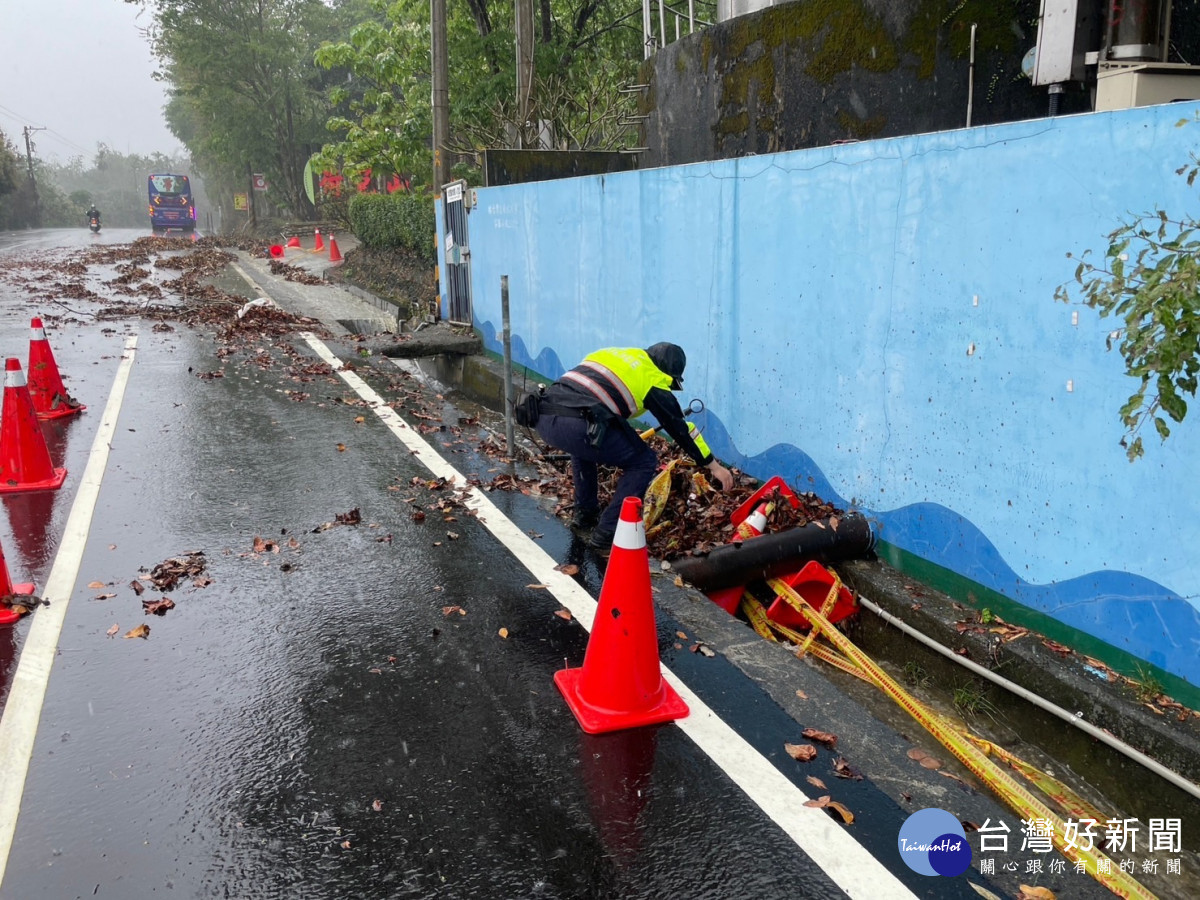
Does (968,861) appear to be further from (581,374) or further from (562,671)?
(581,374)

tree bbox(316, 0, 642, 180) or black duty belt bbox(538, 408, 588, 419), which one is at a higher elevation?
tree bbox(316, 0, 642, 180)

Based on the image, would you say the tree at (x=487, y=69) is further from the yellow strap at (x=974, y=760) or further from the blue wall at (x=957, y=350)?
the yellow strap at (x=974, y=760)

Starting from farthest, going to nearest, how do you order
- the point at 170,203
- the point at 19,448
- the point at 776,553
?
the point at 170,203 < the point at 19,448 < the point at 776,553

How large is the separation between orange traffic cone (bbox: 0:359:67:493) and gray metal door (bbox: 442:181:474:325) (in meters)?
7.03

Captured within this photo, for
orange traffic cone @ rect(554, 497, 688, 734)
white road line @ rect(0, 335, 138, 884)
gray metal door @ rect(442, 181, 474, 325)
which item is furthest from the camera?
gray metal door @ rect(442, 181, 474, 325)

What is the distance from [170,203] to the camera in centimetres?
5778

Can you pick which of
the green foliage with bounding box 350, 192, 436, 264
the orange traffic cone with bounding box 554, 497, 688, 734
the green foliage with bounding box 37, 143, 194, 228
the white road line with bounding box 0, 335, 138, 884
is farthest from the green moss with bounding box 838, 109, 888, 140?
the green foliage with bounding box 37, 143, 194, 228

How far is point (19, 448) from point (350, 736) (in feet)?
15.5

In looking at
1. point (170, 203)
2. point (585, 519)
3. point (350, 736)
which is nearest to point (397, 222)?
point (585, 519)

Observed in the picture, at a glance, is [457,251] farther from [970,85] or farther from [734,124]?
[970,85]

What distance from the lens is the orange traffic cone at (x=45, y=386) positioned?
341 inches

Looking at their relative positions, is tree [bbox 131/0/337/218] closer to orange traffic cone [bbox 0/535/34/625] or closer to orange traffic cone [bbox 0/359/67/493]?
orange traffic cone [bbox 0/359/67/493]

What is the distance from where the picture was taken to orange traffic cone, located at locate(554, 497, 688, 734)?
12.2 feet

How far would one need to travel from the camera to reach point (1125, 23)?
5.89 meters
